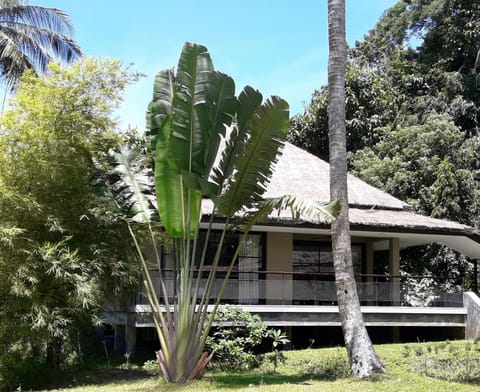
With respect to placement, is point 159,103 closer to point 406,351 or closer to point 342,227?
point 342,227

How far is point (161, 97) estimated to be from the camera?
10.5 metres

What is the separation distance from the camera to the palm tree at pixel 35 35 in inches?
810

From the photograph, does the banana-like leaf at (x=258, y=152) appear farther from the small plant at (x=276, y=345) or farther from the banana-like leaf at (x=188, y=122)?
the small plant at (x=276, y=345)

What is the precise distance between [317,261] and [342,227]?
10234 millimetres

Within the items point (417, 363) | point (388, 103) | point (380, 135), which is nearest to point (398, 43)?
point (388, 103)

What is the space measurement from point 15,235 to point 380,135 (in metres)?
21.9

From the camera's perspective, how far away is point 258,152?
958 cm

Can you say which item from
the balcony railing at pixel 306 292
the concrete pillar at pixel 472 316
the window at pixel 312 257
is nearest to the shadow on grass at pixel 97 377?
the balcony railing at pixel 306 292

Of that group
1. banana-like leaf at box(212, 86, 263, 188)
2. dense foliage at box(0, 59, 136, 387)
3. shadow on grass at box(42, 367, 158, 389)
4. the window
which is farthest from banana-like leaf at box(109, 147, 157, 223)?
the window

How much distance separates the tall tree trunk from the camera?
9539 mm

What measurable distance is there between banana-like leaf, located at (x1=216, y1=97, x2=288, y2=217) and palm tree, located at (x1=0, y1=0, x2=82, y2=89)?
44.0ft

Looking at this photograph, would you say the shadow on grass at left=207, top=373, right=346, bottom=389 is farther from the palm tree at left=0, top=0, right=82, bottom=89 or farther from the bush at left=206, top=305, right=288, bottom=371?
the palm tree at left=0, top=0, right=82, bottom=89

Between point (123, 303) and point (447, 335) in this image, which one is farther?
point (447, 335)

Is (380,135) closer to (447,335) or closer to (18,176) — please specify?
(447,335)
